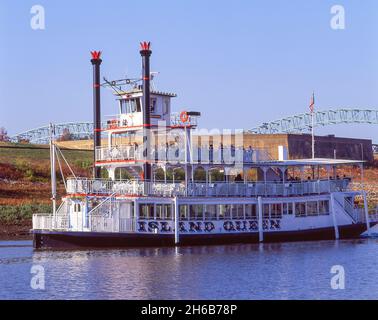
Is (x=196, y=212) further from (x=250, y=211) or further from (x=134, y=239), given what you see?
(x=134, y=239)

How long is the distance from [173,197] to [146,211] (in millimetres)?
1814

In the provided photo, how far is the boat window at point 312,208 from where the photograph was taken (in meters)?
56.7

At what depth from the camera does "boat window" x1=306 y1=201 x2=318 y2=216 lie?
56.7m

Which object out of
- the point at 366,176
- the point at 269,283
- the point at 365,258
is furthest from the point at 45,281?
the point at 366,176

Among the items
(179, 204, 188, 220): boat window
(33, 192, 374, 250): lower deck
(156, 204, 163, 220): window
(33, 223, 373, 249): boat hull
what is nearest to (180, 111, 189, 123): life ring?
(33, 192, 374, 250): lower deck

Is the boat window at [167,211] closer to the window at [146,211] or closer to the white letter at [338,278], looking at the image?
the window at [146,211]

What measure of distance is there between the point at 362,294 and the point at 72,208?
67.6ft

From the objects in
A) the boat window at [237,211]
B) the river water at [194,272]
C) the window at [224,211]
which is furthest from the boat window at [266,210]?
the window at [224,211]

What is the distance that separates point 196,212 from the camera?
172 ft

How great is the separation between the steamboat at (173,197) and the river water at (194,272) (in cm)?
116

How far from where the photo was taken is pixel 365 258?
46812 mm
